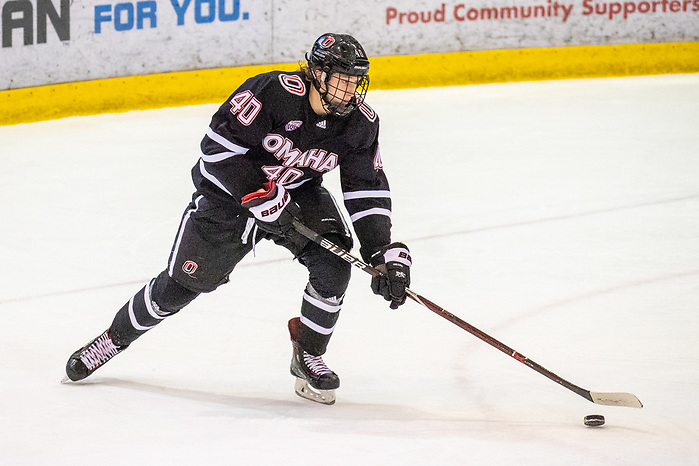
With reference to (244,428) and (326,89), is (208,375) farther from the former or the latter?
(326,89)

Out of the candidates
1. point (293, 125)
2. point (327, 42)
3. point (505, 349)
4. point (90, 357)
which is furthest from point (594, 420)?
point (90, 357)

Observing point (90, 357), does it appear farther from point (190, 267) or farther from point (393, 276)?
point (393, 276)

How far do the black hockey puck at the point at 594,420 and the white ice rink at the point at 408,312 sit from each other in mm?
39

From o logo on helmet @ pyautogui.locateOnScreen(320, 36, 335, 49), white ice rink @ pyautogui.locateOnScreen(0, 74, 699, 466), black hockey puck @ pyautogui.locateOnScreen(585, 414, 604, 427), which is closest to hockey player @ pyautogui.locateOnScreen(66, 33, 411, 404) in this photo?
o logo on helmet @ pyautogui.locateOnScreen(320, 36, 335, 49)

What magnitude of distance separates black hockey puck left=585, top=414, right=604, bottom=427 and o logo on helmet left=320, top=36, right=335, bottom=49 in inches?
45.7

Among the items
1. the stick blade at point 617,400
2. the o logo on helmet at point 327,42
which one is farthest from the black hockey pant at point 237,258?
the stick blade at point 617,400

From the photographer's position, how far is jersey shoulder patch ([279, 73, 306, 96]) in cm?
286

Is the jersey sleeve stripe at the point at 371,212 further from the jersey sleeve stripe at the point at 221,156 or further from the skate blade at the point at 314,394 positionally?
the skate blade at the point at 314,394

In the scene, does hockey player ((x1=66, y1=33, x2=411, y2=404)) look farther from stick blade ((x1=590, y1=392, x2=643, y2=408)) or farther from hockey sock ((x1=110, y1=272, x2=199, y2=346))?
stick blade ((x1=590, y1=392, x2=643, y2=408))

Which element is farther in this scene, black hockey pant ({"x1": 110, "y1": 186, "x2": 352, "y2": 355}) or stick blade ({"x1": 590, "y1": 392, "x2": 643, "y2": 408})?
black hockey pant ({"x1": 110, "y1": 186, "x2": 352, "y2": 355})

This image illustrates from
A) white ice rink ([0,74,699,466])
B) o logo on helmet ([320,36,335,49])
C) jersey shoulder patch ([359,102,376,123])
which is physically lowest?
white ice rink ([0,74,699,466])

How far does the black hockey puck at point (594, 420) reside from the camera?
2.76 metres

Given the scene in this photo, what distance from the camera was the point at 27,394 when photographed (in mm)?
3023

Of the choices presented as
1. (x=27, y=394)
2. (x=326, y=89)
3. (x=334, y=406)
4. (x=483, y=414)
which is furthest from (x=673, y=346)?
(x=27, y=394)
